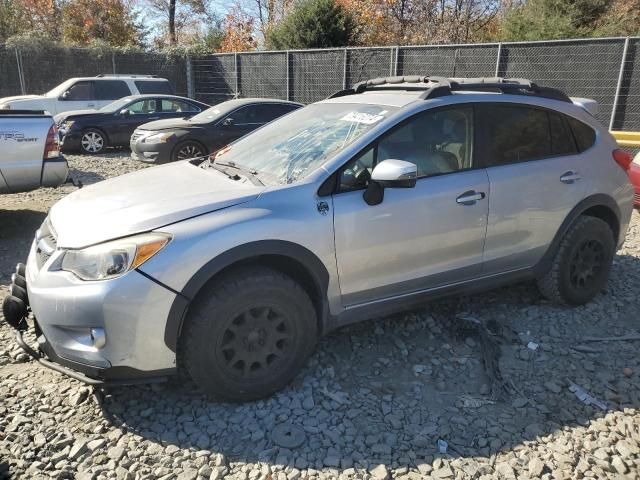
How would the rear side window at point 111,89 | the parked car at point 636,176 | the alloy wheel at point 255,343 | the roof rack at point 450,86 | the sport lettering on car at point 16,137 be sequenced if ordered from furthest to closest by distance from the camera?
1. the rear side window at point 111,89
2. the parked car at point 636,176
3. the sport lettering on car at point 16,137
4. the roof rack at point 450,86
5. the alloy wheel at point 255,343

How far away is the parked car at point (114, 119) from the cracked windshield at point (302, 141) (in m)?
8.97

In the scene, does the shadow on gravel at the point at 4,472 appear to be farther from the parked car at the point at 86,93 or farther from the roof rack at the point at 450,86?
the parked car at the point at 86,93

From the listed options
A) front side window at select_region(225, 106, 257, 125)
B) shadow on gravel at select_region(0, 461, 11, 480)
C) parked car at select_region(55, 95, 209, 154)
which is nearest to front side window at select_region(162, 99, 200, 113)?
parked car at select_region(55, 95, 209, 154)

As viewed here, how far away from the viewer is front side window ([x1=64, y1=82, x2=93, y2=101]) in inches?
524

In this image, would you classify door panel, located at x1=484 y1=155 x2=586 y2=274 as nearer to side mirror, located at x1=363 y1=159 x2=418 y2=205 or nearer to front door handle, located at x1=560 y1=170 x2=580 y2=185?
front door handle, located at x1=560 y1=170 x2=580 y2=185

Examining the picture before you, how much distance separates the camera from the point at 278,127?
3.98m

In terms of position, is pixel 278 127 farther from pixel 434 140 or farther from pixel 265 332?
pixel 265 332

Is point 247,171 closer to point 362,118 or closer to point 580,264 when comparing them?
point 362,118

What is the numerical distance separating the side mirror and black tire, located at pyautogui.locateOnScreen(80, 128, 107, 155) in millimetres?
10323

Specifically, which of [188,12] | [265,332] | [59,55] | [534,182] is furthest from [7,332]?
[188,12]

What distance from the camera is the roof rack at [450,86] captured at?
3566 mm

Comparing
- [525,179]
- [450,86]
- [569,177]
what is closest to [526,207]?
[525,179]

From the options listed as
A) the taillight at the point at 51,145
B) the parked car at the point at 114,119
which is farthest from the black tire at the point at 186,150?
the taillight at the point at 51,145

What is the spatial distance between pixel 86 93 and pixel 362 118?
40.2ft
